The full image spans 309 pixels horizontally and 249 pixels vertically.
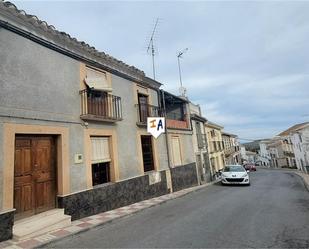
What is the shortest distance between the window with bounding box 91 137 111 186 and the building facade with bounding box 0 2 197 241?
1.4 inches

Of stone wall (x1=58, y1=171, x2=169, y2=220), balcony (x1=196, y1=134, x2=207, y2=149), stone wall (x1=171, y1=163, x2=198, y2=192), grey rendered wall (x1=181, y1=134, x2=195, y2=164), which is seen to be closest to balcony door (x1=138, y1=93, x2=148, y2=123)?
stone wall (x1=58, y1=171, x2=169, y2=220)

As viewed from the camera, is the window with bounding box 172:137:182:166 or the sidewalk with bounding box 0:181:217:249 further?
the window with bounding box 172:137:182:166

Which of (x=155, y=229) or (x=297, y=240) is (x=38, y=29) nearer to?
(x=155, y=229)

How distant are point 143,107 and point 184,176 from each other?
5493 mm

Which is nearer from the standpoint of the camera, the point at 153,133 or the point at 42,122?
the point at 42,122

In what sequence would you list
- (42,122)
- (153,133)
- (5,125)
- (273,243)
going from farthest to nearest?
(153,133)
(42,122)
(5,125)
(273,243)

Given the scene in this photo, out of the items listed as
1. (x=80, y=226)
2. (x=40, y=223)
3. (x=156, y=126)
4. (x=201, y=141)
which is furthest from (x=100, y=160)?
(x=201, y=141)

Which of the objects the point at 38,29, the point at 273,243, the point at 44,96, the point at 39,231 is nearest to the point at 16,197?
the point at 39,231

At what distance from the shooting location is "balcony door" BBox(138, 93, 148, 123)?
11.2 m

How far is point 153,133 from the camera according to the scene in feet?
39.0

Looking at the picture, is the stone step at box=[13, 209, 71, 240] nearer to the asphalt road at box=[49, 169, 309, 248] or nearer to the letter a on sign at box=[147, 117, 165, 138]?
the asphalt road at box=[49, 169, 309, 248]

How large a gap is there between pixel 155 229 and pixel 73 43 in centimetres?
647

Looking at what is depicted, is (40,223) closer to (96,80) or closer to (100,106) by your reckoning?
(100,106)

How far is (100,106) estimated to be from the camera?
8781 mm
